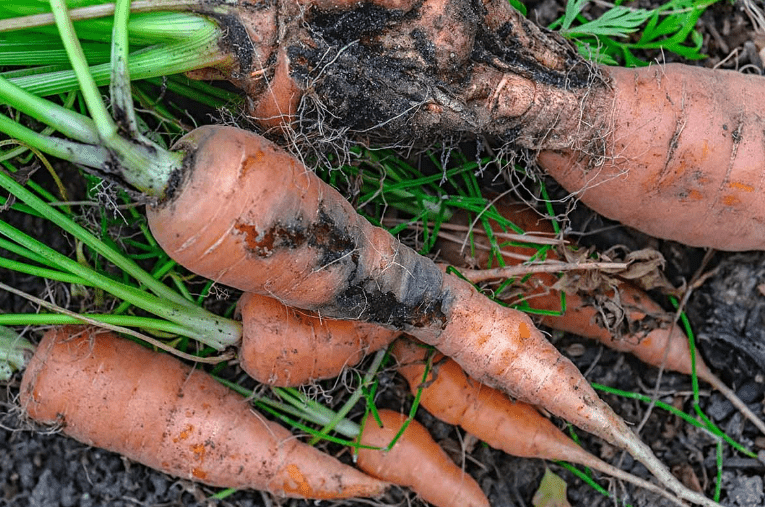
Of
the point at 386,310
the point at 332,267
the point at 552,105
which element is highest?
the point at 552,105

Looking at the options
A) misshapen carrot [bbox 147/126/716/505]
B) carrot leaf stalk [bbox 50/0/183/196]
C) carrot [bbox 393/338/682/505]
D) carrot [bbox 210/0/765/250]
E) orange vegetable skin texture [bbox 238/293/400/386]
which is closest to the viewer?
carrot leaf stalk [bbox 50/0/183/196]

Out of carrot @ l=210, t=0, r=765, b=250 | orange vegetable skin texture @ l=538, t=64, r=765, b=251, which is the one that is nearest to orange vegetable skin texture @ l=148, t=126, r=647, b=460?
carrot @ l=210, t=0, r=765, b=250

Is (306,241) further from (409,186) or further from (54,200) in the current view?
(54,200)

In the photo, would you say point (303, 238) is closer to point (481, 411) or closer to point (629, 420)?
point (481, 411)

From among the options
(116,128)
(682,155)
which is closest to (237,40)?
(116,128)

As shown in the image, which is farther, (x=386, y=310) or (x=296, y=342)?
(x=296, y=342)

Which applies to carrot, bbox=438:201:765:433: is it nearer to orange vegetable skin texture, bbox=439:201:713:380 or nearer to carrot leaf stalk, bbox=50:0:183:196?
orange vegetable skin texture, bbox=439:201:713:380

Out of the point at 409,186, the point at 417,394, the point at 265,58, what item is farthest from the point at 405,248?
the point at 265,58
